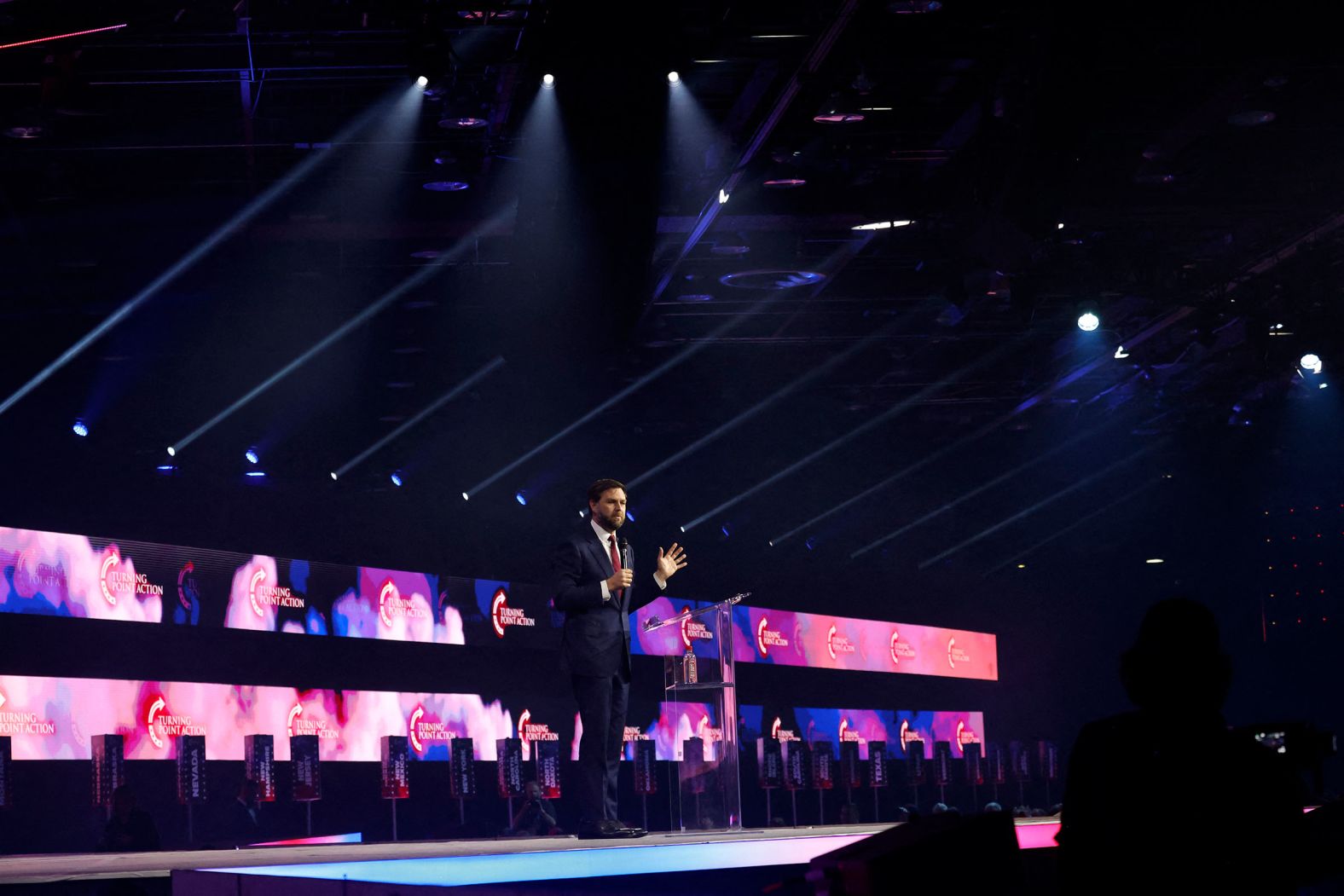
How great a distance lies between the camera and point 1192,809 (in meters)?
1.81

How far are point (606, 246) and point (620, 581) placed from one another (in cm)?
345

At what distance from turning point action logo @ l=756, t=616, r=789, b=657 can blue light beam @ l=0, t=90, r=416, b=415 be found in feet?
26.2

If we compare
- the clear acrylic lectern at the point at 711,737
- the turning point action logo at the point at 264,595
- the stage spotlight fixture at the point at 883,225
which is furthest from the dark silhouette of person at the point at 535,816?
the clear acrylic lectern at the point at 711,737

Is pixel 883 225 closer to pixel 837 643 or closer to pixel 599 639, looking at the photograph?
pixel 599 639

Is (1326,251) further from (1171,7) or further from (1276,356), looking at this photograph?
(1171,7)

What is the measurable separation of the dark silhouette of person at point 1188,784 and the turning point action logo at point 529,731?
11.7 metres

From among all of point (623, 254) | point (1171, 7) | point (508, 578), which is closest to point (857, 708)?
point (508, 578)

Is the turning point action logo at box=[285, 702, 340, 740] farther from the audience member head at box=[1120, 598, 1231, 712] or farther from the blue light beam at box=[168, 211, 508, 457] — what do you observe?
the audience member head at box=[1120, 598, 1231, 712]

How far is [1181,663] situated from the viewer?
1.80m

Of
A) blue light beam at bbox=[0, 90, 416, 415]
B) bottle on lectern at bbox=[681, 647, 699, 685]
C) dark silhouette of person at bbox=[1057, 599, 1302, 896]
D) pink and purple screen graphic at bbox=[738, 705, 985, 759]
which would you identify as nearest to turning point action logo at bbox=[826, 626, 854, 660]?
pink and purple screen graphic at bbox=[738, 705, 985, 759]

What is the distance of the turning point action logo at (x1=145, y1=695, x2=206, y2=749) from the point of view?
1041 centimetres

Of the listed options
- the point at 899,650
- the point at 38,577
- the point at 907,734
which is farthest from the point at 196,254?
the point at 907,734

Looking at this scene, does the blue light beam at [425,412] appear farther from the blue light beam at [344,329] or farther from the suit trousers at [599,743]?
the suit trousers at [599,743]

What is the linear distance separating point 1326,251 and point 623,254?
5400 mm
